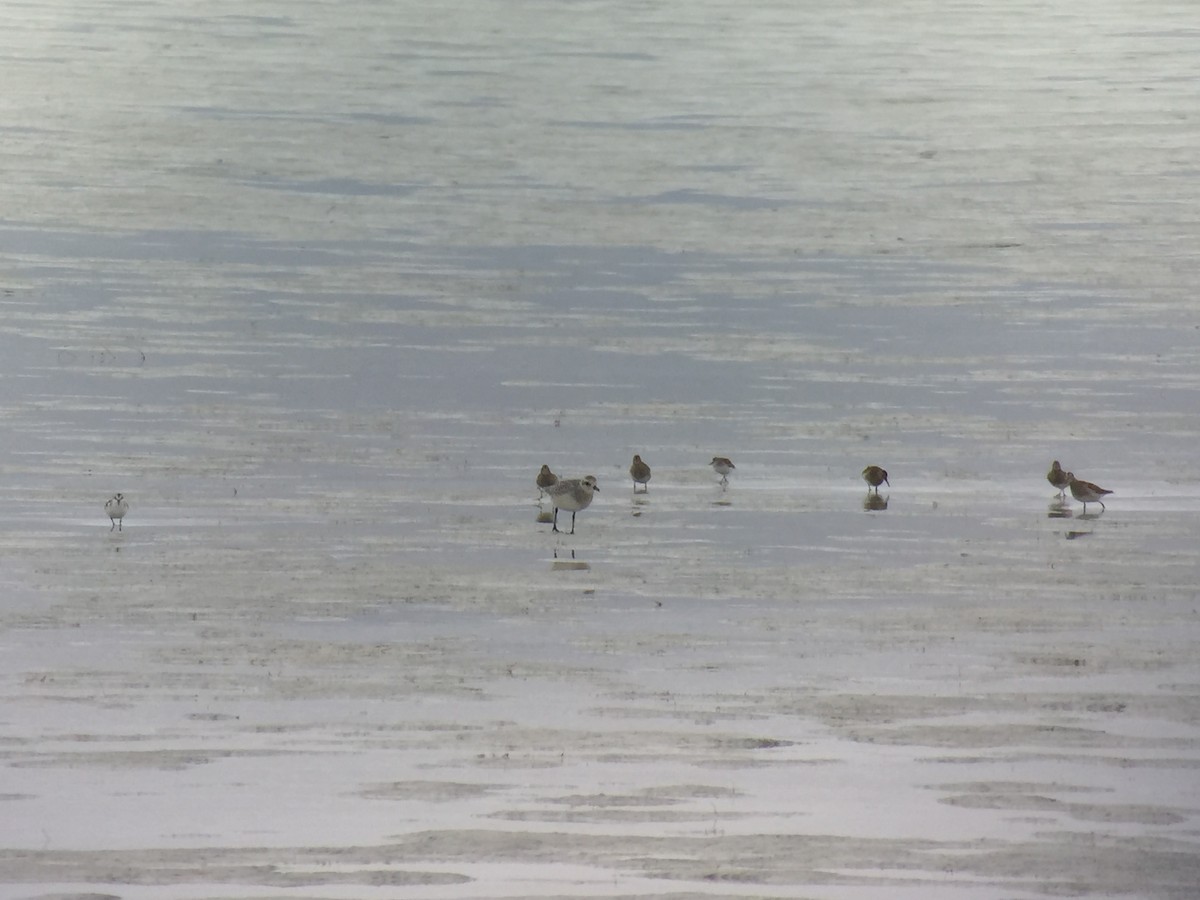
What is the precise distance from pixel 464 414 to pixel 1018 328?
7311 millimetres

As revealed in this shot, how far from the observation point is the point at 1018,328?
76.8 ft

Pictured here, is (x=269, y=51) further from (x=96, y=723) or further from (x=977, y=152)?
(x=96, y=723)

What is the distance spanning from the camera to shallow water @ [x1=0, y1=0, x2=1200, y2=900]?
873cm

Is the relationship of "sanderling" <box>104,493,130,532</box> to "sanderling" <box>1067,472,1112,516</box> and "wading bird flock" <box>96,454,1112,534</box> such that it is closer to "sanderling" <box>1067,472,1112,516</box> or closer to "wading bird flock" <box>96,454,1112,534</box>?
"wading bird flock" <box>96,454,1112,534</box>

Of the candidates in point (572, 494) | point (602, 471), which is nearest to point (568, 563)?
point (572, 494)

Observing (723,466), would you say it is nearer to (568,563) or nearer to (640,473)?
(640,473)

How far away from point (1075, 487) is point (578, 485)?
3627mm

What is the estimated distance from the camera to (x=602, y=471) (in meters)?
16.7

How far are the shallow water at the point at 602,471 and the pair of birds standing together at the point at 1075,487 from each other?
0.67 feet

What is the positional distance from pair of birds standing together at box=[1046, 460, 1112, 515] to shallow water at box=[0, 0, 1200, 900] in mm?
205

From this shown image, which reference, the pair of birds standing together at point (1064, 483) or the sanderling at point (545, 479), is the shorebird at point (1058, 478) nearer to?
the pair of birds standing together at point (1064, 483)

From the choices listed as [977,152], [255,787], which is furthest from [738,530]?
[977,152]

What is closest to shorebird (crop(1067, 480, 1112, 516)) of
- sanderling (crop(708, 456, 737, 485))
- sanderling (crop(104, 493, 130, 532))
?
sanderling (crop(708, 456, 737, 485))

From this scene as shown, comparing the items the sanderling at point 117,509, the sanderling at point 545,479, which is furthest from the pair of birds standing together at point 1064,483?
the sanderling at point 117,509
